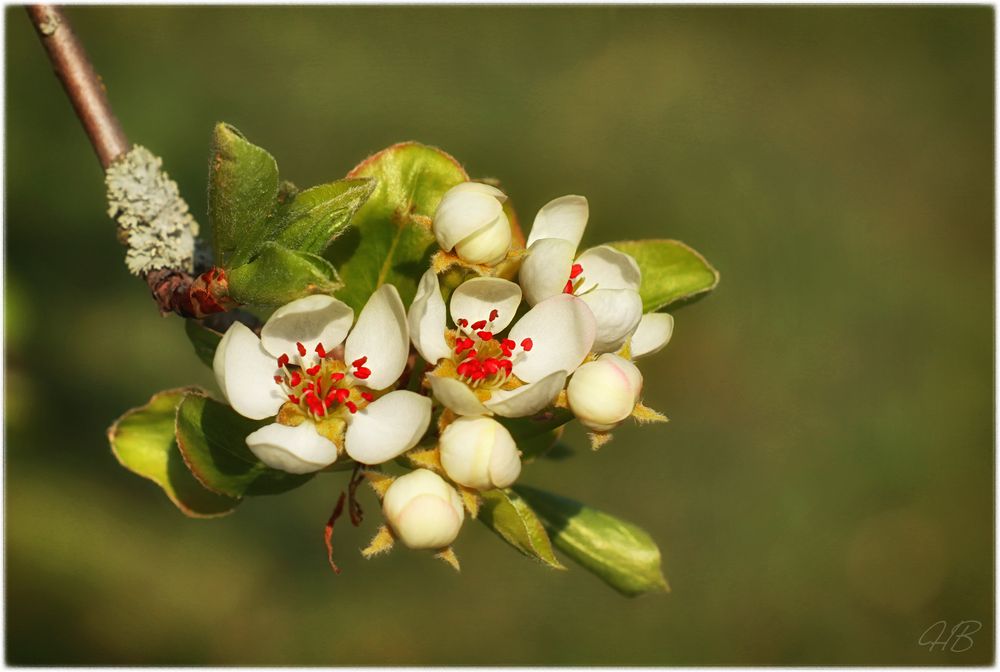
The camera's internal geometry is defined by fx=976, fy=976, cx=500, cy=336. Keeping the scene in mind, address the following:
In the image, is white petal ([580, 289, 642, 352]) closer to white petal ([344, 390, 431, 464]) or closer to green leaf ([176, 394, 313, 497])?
white petal ([344, 390, 431, 464])

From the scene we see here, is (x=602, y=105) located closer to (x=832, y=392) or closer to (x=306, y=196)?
(x=832, y=392)

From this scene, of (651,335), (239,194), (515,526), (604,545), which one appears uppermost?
(239,194)

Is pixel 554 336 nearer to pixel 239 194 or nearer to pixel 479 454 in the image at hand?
pixel 479 454

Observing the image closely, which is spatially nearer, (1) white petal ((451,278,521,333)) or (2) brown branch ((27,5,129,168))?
(1) white petal ((451,278,521,333))

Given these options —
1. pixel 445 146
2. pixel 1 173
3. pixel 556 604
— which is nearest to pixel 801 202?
pixel 445 146

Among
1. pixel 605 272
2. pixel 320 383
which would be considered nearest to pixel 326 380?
pixel 320 383

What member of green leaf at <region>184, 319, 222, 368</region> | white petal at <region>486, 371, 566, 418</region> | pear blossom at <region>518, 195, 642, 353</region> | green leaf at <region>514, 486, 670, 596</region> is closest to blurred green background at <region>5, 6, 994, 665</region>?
green leaf at <region>514, 486, 670, 596</region>

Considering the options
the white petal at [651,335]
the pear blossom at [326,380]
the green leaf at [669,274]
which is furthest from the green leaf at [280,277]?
the green leaf at [669,274]
